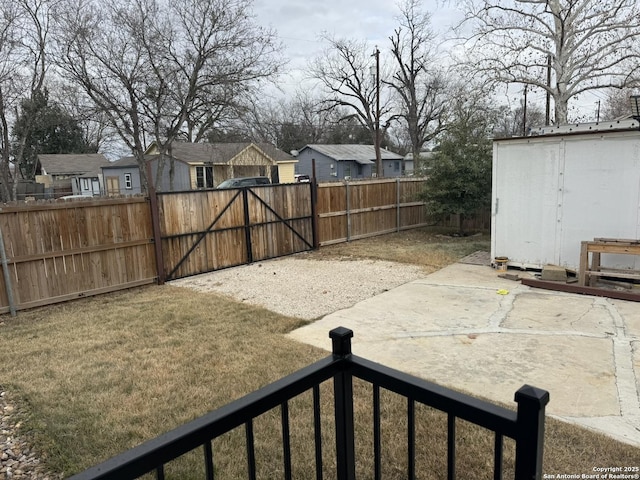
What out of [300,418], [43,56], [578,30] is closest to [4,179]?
[43,56]

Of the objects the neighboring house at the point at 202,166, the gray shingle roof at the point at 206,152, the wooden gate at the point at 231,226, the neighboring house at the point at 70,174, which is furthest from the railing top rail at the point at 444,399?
the neighboring house at the point at 70,174

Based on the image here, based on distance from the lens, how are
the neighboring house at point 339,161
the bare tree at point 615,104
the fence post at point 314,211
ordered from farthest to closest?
the neighboring house at point 339,161 < the bare tree at point 615,104 < the fence post at point 314,211

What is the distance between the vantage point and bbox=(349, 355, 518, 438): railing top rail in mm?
1293

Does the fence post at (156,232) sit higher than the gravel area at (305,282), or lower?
higher

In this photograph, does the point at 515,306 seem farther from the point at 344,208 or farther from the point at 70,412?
the point at 344,208

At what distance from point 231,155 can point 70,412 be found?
25.5 meters

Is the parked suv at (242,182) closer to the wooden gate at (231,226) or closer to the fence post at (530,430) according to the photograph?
the wooden gate at (231,226)

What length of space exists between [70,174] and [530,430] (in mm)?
40821

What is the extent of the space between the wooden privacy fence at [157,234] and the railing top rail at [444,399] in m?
6.72

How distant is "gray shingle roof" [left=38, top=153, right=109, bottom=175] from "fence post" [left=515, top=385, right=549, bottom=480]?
125 feet

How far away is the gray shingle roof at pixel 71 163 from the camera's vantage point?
1383 inches

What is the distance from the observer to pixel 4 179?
17031mm

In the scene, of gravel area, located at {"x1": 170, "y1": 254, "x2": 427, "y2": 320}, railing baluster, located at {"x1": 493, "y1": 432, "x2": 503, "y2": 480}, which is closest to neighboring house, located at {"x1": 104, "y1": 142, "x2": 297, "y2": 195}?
gravel area, located at {"x1": 170, "y1": 254, "x2": 427, "y2": 320}

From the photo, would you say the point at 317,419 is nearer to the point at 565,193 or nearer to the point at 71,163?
the point at 565,193
